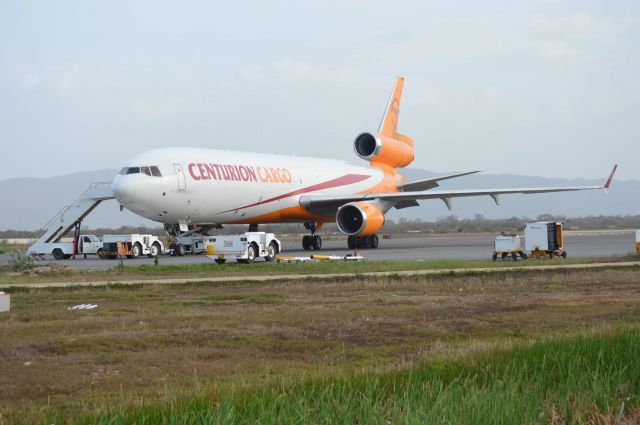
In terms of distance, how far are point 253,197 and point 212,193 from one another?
3.05 metres

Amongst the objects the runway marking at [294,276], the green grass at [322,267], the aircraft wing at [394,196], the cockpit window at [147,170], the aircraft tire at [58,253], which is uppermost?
the cockpit window at [147,170]

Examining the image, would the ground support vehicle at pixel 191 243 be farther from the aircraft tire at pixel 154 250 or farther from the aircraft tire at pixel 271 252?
the aircraft tire at pixel 271 252

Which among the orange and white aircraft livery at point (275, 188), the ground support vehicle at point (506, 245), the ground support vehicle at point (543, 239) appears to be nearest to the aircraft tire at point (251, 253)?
the orange and white aircraft livery at point (275, 188)

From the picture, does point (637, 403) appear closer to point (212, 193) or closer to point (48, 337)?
point (48, 337)

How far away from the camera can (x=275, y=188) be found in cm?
4044

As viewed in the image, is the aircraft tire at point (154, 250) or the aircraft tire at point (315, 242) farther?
the aircraft tire at point (315, 242)

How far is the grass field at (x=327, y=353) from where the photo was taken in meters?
6.46

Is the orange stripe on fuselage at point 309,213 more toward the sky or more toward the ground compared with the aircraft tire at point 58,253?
more toward the sky

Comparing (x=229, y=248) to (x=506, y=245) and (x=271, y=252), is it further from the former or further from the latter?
(x=506, y=245)

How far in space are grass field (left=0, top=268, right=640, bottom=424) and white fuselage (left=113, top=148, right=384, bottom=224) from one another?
1421 cm

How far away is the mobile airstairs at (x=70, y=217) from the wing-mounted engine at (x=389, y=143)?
1364 centimetres

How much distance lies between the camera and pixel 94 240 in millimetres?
43062

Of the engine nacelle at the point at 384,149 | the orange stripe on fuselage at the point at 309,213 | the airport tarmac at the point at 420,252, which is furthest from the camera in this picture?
the engine nacelle at the point at 384,149

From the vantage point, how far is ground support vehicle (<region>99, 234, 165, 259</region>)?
129ft
